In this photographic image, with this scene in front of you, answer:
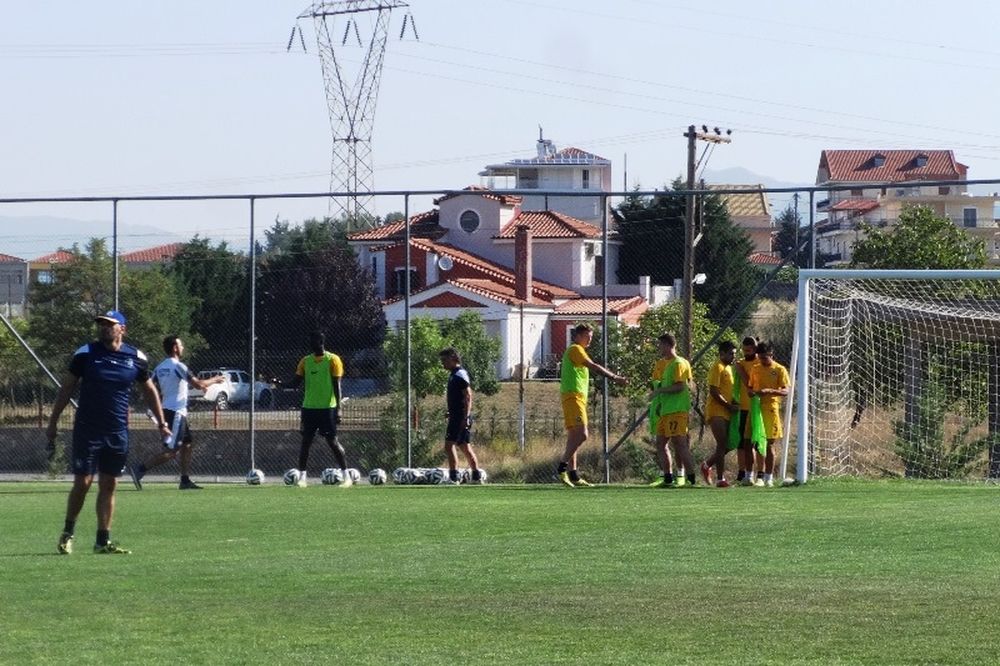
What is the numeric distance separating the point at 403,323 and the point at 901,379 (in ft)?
28.2

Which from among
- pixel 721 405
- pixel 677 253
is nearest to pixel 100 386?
pixel 721 405

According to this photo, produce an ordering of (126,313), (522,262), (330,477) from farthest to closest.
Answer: (522,262)
(126,313)
(330,477)

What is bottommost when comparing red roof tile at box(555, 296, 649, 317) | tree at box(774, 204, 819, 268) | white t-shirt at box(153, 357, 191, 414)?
white t-shirt at box(153, 357, 191, 414)

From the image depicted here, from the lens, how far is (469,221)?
137 feet

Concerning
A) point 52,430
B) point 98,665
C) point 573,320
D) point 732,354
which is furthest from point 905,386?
point 98,665

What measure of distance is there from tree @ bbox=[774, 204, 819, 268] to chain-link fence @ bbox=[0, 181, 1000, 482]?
69mm

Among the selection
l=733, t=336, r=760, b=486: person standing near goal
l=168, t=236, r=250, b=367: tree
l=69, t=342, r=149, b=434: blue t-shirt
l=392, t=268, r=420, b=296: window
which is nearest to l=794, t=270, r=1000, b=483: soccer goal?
l=733, t=336, r=760, b=486: person standing near goal

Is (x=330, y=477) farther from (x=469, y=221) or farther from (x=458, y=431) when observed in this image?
(x=469, y=221)

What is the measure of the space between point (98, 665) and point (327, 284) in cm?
2059

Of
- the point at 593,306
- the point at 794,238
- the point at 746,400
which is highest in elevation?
the point at 794,238

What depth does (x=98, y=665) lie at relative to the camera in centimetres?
734

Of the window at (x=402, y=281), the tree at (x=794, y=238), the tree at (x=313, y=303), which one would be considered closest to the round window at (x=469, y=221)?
the window at (x=402, y=281)

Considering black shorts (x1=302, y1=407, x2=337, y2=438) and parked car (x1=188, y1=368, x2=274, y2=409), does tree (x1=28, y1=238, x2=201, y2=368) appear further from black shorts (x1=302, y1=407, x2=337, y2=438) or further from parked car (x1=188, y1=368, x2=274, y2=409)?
black shorts (x1=302, y1=407, x2=337, y2=438)

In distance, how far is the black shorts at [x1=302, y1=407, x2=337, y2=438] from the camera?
20406 mm
